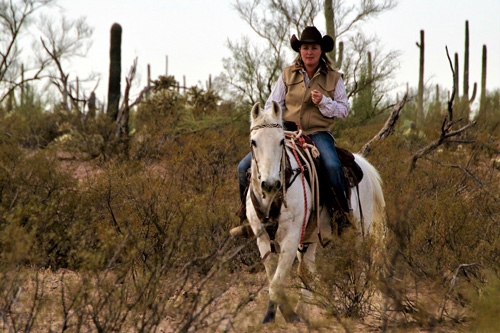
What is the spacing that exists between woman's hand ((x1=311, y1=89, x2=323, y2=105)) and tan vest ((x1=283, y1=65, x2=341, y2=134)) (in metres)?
0.29

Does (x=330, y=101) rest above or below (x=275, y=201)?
above

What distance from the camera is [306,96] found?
7809 millimetres

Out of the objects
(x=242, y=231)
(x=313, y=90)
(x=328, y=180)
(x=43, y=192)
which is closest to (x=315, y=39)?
(x=313, y=90)

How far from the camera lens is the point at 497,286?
5551 millimetres

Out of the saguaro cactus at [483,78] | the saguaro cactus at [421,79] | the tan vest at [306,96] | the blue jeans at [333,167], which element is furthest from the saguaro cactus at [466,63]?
the blue jeans at [333,167]

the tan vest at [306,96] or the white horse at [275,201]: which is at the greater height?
the tan vest at [306,96]

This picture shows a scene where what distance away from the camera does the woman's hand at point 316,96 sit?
7480 millimetres

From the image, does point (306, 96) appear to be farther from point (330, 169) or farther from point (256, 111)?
point (256, 111)

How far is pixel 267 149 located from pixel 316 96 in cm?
121

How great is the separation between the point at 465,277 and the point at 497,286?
58.3 inches

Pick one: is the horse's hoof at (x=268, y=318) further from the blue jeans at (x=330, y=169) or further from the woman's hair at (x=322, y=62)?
the woman's hair at (x=322, y=62)

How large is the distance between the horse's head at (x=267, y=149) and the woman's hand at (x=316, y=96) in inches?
29.9

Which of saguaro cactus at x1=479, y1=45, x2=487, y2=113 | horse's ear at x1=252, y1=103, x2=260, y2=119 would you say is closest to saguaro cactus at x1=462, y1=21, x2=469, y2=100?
saguaro cactus at x1=479, y1=45, x2=487, y2=113

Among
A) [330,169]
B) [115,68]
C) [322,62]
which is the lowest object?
[330,169]
